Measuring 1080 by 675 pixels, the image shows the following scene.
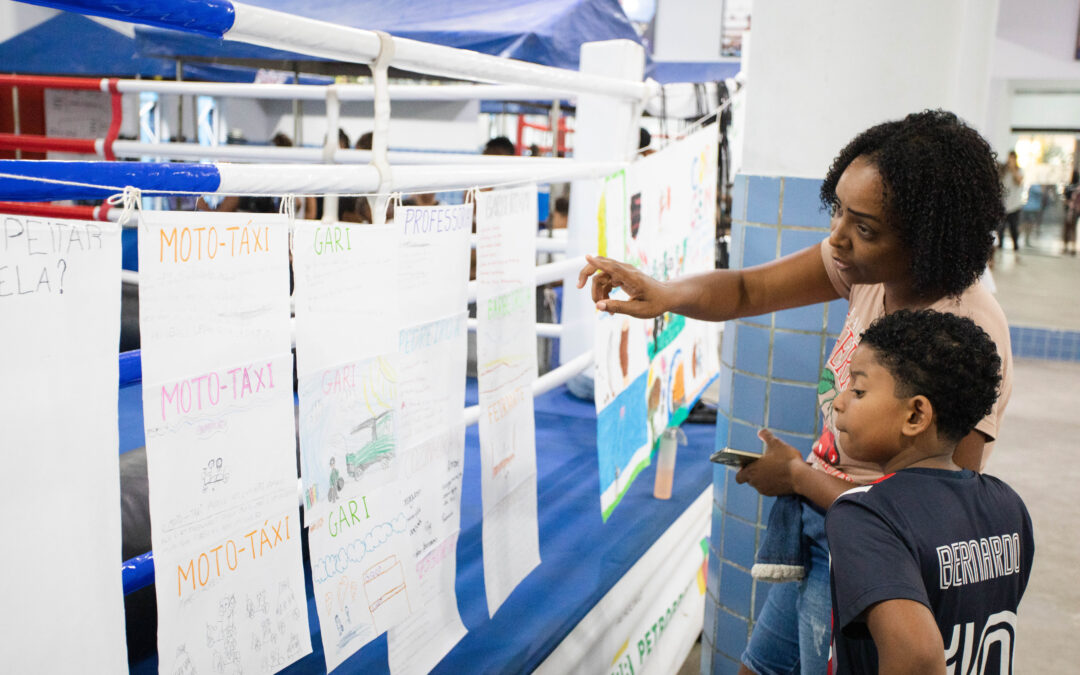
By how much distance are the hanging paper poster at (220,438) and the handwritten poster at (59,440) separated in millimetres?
49

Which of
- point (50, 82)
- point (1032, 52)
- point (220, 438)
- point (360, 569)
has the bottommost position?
point (360, 569)

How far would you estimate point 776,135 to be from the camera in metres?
2.05

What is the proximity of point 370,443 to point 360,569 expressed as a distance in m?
0.18

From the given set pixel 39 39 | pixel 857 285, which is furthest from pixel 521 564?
pixel 39 39

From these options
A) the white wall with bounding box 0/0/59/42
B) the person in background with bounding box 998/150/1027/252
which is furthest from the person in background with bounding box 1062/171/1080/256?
the white wall with bounding box 0/0/59/42

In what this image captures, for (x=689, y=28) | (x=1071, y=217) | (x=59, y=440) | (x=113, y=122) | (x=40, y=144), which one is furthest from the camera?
(x=689, y=28)

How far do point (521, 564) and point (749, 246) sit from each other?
35.6 inches

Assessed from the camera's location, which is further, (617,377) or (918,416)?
(617,377)

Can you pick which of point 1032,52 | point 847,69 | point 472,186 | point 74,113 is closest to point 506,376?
point 472,186

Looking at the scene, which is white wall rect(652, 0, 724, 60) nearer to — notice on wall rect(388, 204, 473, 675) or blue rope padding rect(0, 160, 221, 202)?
notice on wall rect(388, 204, 473, 675)

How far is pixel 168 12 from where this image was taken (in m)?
1.04

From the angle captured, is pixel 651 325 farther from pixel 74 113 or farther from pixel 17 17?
pixel 17 17

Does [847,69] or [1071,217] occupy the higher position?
[847,69]

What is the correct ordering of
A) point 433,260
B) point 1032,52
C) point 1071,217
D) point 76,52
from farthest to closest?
point 1071,217, point 1032,52, point 76,52, point 433,260
